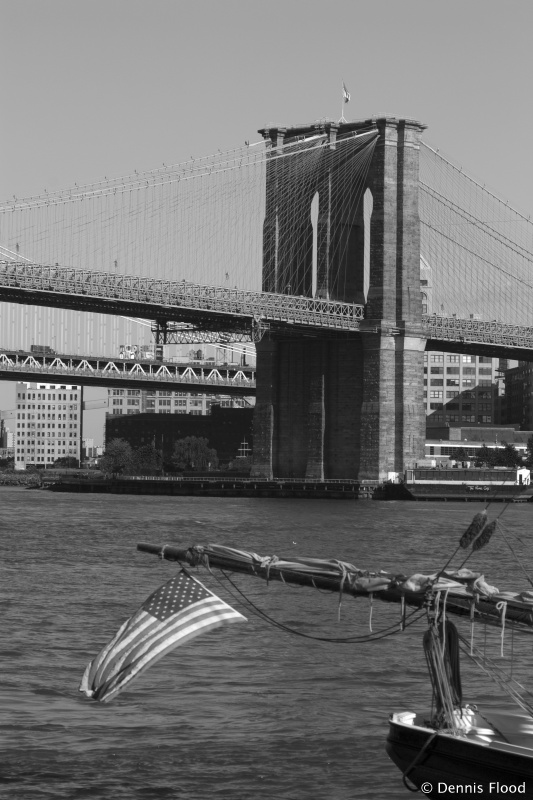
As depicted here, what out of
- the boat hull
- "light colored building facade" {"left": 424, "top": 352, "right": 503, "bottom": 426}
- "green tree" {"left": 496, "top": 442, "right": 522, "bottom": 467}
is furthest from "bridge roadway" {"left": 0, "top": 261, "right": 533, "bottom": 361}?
the boat hull

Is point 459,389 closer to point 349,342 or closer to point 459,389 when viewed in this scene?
point 459,389

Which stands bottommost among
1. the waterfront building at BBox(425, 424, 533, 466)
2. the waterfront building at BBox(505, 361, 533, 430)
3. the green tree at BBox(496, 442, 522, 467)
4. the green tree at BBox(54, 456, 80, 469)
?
the green tree at BBox(54, 456, 80, 469)

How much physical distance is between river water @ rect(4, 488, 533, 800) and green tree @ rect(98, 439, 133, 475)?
103 meters

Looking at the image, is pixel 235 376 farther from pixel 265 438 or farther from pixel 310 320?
pixel 310 320

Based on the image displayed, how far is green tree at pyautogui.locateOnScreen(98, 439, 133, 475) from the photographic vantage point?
466 ft

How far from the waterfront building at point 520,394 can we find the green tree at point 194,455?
1192 inches

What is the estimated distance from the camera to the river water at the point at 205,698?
15.9 m

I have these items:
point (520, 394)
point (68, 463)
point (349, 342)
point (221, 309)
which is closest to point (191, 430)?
point (68, 463)

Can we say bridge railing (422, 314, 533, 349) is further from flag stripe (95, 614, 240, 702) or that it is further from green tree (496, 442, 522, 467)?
flag stripe (95, 614, 240, 702)

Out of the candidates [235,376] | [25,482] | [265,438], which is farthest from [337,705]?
[235,376]

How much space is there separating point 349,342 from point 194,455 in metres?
58.1

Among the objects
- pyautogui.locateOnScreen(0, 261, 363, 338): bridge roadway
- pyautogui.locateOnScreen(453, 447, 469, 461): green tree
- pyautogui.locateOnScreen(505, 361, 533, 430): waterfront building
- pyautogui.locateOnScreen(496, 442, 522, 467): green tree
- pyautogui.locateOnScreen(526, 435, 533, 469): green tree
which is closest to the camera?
pyautogui.locateOnScreen(0, 261, 363, 338): bridge roadway

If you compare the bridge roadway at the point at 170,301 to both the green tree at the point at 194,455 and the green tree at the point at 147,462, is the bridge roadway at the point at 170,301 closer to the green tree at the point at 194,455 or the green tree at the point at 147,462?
the green tree at the point at 147,462

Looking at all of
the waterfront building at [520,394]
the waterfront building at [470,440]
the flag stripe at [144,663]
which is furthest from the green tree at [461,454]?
the flag stripe at [144,663]
